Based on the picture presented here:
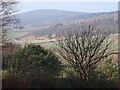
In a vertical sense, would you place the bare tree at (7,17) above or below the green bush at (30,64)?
above

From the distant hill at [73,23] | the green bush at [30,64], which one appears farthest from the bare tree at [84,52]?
the distant hill at [73,23]

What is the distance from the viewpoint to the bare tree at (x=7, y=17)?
12.5 m

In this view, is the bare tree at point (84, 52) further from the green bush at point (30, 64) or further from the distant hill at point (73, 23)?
the distant hill at point (73, 23)

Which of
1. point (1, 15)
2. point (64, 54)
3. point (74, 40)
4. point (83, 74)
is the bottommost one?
point (83, 74)

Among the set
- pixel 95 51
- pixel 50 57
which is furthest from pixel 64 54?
pixel 50 57

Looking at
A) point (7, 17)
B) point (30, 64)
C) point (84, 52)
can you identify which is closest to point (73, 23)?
point (7, 17)

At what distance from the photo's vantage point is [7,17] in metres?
13.0

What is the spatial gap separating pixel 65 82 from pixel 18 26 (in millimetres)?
8281

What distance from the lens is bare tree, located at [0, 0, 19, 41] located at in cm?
1254

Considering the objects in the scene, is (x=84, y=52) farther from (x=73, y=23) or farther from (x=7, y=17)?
(x=73, y=23)

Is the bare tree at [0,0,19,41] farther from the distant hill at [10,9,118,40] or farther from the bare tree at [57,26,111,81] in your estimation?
the bare tree at [57,26,111,81]

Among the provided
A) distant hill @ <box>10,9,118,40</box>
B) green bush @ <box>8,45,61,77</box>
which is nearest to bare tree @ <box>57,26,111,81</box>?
green bush @ <box>8,45,61,77</box>

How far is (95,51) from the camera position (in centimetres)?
866

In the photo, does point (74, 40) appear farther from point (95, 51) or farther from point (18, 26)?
point (18, 26)
